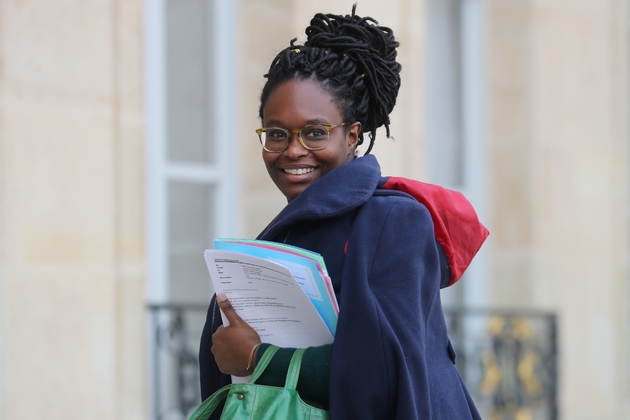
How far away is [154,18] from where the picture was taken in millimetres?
5336

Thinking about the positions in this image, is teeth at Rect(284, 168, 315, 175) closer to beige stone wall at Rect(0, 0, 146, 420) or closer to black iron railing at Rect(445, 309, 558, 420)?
beige stone wall at Rect(0, 0, 146, 420)

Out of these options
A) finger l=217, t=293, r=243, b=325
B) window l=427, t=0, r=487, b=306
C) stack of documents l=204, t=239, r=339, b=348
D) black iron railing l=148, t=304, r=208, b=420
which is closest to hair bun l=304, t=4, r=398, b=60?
stack of documents l=204, t=239, r=339, b=348

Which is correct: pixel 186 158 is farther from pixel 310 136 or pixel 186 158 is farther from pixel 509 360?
pixel 310 136

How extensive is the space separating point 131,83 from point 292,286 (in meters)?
3.05

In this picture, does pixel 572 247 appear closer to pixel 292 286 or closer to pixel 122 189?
pixel 122 189

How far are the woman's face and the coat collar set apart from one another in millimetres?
43

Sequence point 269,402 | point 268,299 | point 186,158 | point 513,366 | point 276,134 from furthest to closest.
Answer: point 513,366 < point 186,158 < point 276,134 < point 268,299 < point 269,402

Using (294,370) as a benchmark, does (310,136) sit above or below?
above

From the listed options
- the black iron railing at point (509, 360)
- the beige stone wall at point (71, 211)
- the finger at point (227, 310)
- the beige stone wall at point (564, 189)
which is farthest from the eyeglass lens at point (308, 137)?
the beige stone wall at point (564, 189)

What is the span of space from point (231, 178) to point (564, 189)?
2.81m

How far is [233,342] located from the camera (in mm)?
1859

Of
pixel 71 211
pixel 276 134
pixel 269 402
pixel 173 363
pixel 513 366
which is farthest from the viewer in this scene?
pixel 513 366

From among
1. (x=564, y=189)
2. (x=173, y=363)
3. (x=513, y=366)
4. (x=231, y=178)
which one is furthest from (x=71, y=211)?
(x=564, y=189)

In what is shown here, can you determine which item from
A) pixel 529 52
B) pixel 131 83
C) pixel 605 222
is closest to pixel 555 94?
pixel 529 52
